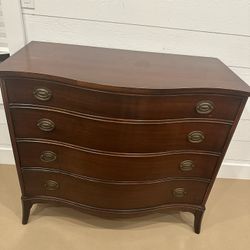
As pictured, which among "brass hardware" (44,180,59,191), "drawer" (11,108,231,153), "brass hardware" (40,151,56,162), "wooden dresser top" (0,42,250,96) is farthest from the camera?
"brass hardware" (44,180,59,191)

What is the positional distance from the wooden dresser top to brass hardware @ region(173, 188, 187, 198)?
1.88 ft

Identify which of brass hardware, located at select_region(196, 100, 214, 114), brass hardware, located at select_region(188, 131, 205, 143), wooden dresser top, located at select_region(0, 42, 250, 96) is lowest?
brass hardware, located at select_region(188, 131, 205, 143)

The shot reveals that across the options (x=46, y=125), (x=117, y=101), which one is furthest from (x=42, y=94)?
(x=117, y=101)

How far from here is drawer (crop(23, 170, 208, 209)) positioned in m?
1.24

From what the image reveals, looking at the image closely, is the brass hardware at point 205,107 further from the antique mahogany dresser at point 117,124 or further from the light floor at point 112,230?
the light floor at point 112,230

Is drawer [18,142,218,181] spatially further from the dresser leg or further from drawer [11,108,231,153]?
the dresser leg

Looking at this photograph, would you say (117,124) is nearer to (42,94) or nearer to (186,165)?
(42,94)

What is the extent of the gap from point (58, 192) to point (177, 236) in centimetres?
74

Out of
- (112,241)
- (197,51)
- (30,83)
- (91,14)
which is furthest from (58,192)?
(197,51)

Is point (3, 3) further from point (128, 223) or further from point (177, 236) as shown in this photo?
point (177, 236)

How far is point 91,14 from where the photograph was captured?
134 cm

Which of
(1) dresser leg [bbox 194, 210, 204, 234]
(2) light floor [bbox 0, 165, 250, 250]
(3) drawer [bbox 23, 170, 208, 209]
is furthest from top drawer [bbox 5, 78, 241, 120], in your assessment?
(2) light floor [bbox 0, 165, 250, 250]

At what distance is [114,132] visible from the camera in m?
1.05

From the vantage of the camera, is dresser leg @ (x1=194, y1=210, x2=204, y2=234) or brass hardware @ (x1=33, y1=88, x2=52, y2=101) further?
dresser leg @ (x1=194, y1=210, x2=204, y2=234)
